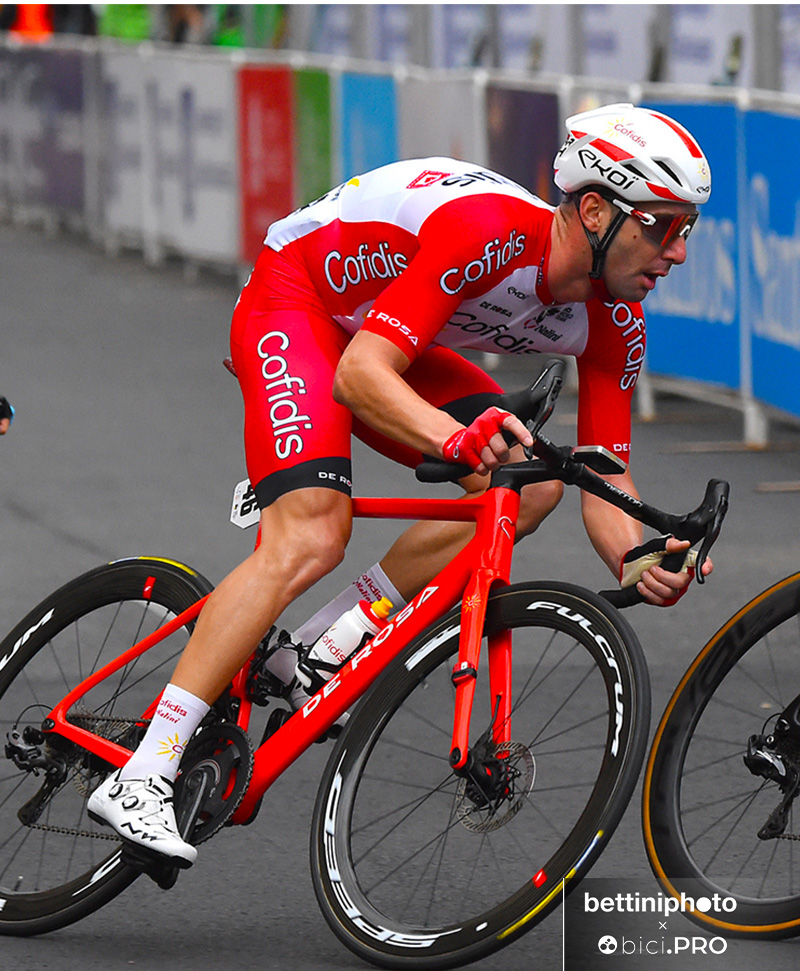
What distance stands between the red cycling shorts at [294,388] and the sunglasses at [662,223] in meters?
0.68

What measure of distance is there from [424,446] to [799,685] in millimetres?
895

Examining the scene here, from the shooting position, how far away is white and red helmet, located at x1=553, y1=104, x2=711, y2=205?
12.5 ft

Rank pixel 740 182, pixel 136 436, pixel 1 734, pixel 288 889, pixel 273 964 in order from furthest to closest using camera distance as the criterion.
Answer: pixel 136 436, pixel 740 182, pixel 1 734, pixel 288 889, pixel 273 964

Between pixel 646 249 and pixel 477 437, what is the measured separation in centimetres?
58

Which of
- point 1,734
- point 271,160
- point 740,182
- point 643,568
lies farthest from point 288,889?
point 271,160

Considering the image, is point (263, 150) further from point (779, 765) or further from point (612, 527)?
point (779, 765)

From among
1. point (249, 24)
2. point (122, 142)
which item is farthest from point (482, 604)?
point (249, 24)

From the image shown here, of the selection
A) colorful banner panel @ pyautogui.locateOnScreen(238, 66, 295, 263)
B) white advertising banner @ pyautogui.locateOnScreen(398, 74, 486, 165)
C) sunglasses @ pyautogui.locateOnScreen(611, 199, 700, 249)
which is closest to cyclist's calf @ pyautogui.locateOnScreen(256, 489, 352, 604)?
sunglasses @ pyautogui.locateOnScreen(611, 199, 700, 249)

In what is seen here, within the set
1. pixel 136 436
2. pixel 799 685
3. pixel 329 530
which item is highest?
pixel 329 530

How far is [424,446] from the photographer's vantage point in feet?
12.6

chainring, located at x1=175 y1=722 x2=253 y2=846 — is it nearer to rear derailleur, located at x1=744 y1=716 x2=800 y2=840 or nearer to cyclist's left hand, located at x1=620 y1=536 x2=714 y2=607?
cyclist's left hand, located at x1=620 y1=536 x2=714 y2=607

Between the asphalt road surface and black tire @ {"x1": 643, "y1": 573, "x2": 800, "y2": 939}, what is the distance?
0.09m

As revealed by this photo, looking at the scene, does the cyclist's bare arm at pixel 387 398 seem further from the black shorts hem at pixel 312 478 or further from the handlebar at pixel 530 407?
the black shorts hem at pixel 312 478

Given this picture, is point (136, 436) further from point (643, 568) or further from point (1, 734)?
point (643, 568)
